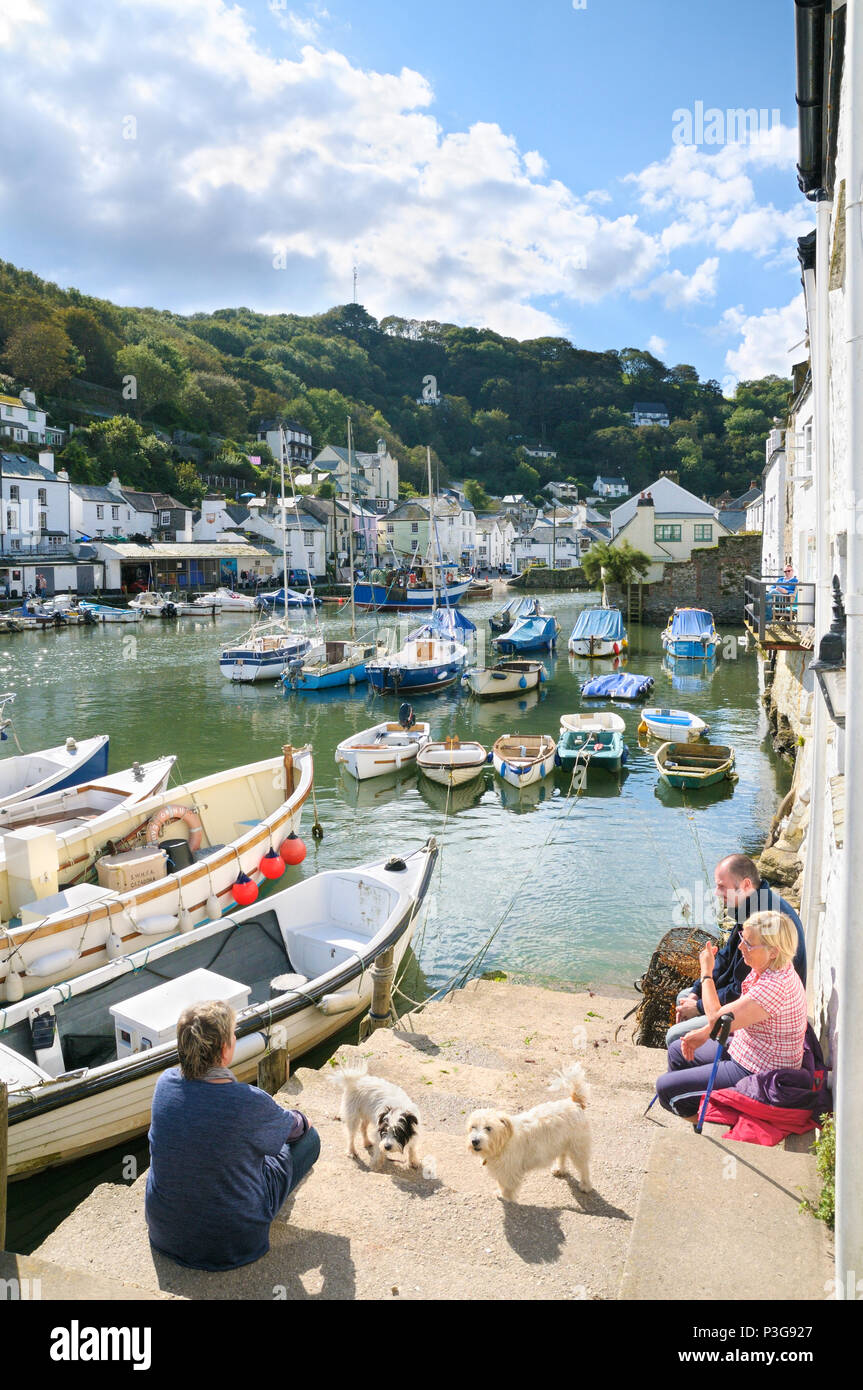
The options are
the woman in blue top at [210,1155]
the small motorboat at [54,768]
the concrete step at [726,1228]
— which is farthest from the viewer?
the small motorboat at [54,768]

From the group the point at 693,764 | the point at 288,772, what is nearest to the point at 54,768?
the point at 288,772

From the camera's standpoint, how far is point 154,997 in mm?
7559

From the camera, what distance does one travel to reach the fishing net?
7504 mm

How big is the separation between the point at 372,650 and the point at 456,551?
70900 mm

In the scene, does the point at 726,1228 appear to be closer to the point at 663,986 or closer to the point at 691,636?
the point at 663,986

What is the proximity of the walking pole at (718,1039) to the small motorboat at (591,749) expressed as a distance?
1550 centimetres

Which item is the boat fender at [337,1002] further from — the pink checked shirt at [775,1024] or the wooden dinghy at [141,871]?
the pink checked shirt at [775,1024]

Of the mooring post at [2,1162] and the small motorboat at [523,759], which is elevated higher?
the mooring post at [2,1162]

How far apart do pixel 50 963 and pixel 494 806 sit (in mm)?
11058

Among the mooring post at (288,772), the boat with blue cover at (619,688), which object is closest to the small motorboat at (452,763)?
the mooring post at (288,772)

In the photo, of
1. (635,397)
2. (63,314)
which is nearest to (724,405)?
(635,397)

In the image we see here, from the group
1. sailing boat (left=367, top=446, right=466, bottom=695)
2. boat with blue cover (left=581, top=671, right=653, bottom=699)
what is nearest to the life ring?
sailing boat (left=367, top=446, right=466, bottom=695)

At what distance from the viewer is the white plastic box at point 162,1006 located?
7.20m

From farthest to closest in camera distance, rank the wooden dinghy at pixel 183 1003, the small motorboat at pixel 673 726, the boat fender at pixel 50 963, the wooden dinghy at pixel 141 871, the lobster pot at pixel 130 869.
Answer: the small motorboat at pixel 673 726, the lobster pot at pixel 130 869, the wooden dinghy at pixel 141 871, the boat fender at pixel 50 963, the wooden dinghy at pixel 183 1003
